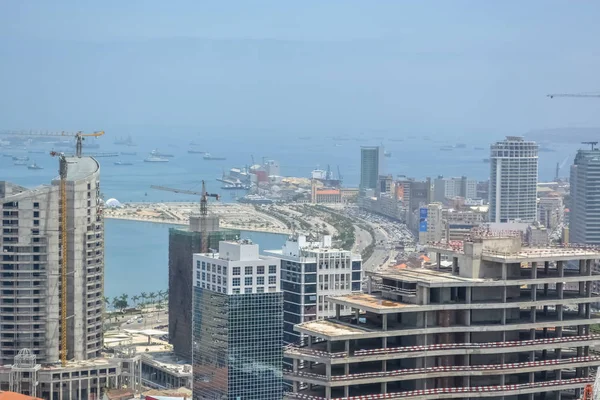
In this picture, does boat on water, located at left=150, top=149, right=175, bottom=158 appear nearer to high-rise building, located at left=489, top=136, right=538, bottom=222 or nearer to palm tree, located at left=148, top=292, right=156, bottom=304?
high-rise building, located at left=489, top=136, right=538, bottom=222

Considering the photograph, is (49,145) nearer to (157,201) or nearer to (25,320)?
(157,201)

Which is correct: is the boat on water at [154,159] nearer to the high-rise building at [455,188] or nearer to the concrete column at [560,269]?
the high-rise building at [455,188]

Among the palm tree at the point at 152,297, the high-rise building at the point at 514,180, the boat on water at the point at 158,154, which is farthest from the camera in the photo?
the boat on water at the point at 158,154

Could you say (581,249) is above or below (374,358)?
above

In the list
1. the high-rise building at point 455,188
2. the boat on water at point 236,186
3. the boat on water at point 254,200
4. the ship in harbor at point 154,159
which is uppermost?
the ship in harbor at point 154,159

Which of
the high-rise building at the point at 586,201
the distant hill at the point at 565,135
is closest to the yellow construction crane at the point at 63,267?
the high-rise building at the point at 586,201

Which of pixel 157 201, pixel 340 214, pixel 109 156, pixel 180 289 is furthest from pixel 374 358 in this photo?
pixel 109 156
